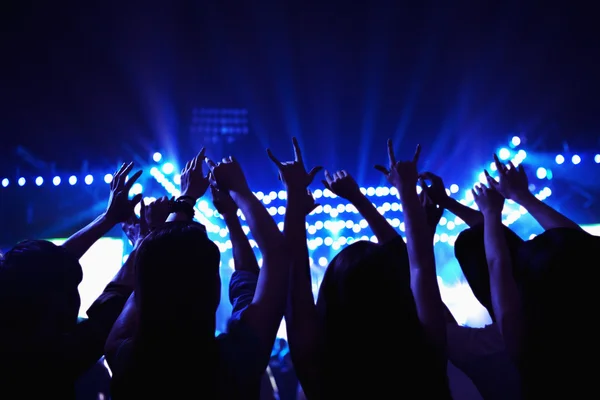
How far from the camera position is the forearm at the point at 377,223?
5.35ft

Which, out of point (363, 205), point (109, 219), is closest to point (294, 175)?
point (363, 205)

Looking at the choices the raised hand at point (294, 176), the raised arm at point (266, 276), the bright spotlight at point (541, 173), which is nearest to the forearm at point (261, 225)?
the raised arm at point (266, 276)

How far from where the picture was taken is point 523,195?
1.84m

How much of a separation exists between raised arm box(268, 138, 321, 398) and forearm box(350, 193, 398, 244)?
32 cm

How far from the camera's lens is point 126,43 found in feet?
14.1

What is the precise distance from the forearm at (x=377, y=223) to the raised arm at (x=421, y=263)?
87 millimetres

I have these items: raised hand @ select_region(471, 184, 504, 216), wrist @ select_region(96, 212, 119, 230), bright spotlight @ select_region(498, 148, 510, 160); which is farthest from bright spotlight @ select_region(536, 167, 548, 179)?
wrist @ select_region(96, 212, 119, 230)

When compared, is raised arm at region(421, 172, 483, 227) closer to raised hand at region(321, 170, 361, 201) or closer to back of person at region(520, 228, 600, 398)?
raised hand at region(321, 170, 361, 201)

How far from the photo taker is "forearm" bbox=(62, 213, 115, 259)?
1.66m

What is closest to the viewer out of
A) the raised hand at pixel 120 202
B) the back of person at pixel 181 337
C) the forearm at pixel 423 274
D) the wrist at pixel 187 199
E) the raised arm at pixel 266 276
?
the back of person at pixel 181 337

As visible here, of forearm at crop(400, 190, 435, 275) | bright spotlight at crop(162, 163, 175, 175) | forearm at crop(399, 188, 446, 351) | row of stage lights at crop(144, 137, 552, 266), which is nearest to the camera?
forearm at crop(399, 188, 446, 351)

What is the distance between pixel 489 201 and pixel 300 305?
1022mm

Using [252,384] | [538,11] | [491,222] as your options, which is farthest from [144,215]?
[538,11]

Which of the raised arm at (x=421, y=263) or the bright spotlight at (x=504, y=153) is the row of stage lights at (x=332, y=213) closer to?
the bright spotlight at (x=504, y=153)
